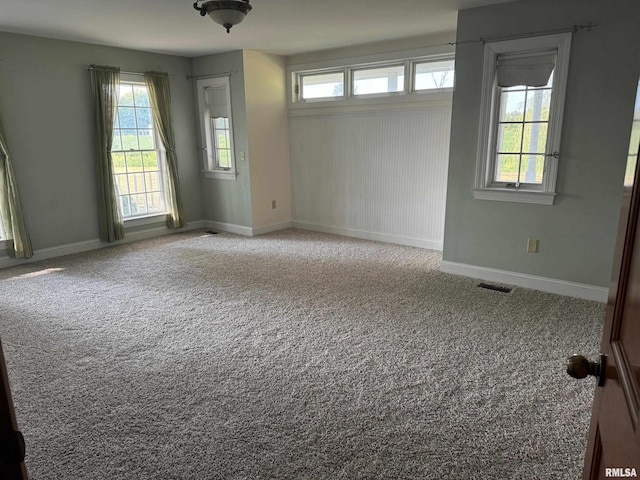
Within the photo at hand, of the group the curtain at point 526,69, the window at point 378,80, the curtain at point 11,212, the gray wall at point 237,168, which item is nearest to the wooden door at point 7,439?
the curtain at point 526,69

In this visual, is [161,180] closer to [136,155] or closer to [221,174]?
[136,155]

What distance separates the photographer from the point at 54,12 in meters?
3.82

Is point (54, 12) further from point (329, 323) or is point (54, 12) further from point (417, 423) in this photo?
point (417, 423)

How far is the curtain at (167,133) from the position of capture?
19.3ft

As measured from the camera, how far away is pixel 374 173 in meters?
5.70

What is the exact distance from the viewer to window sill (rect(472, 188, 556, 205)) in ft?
12.4

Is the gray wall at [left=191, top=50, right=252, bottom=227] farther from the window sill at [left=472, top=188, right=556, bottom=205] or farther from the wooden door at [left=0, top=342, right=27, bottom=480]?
the wooden door at [left=0, top=342, right=27, bottom=480]

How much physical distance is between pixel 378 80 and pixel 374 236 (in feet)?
6.51

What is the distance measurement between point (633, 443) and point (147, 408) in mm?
2195

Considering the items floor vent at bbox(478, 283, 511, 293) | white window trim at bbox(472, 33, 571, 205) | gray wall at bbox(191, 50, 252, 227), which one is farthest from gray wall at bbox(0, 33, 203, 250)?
floor vent at bbox(478, 283, 511, 293)

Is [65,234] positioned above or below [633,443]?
below

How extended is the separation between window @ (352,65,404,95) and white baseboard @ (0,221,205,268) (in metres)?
3.18

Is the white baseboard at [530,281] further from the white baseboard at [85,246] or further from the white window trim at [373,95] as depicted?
the white baseboard at [85,246]

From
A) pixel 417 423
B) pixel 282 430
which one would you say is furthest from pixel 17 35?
pixel 417 423
